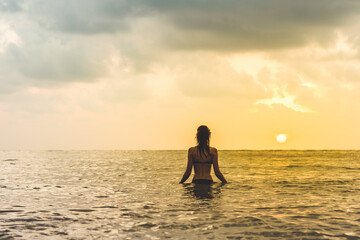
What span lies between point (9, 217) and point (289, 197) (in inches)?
341

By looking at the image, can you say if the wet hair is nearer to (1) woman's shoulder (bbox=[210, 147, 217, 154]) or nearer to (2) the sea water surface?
(1) woman's shoulder (bbox=[210, 147, 217, 154])

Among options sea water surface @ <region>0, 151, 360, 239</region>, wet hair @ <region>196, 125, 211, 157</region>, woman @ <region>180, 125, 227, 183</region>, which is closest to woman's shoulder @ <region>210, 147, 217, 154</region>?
woman @ <region>180, 125, 227, 183</region>

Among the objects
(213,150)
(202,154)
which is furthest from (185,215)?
(213,150)

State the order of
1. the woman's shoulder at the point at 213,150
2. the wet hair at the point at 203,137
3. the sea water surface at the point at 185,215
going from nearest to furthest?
the sea water surface at the point at 185,215, the wet hair at the point at 203,137, the woman's shoulder at the point at 213,150

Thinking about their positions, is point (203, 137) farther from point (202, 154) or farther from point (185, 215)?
point (185, 215)

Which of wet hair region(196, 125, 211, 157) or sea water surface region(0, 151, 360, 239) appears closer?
sea water surface region(0, 151, 360, 239)

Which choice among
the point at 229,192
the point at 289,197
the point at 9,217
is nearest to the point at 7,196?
the point at 9,217

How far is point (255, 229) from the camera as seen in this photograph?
24.6ft

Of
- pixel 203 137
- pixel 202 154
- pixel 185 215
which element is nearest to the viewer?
pixel 185 215

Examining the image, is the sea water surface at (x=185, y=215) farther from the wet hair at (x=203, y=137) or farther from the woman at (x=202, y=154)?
the wet hair at (x=203, y=137)

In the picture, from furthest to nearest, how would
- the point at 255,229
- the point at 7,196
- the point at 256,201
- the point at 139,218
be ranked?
the point at 7,196, the point at 256,201, the point at 139,218, the point at 255,229

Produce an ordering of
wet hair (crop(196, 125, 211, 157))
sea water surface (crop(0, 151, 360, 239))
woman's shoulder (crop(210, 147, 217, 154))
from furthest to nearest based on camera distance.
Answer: woman's shoulder (crop(210, 147, 217, 154)), wet hair (crop(196, 125, 211, 157)), sea water surface (crop(0, 151, 360, 239))

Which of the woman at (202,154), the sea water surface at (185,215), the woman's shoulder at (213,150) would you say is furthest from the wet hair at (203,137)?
the sea water surface at (185,215)

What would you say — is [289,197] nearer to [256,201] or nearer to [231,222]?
[256,201]
